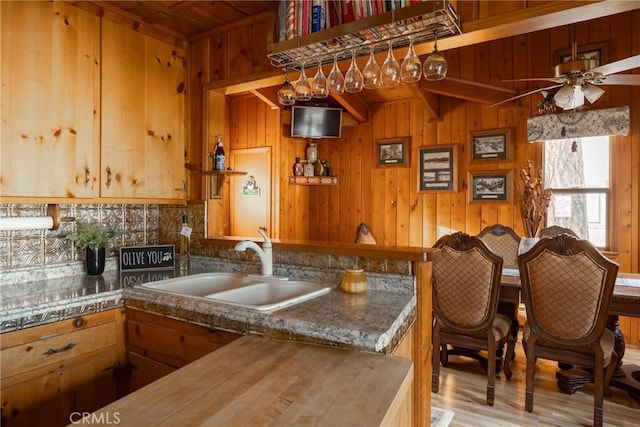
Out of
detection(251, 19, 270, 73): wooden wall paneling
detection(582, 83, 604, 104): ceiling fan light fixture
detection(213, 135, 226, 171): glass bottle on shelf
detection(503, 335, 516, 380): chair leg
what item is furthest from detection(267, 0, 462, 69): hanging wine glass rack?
detection(503, 335, 516, 380): chair leg

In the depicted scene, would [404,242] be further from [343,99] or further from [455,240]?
[455,240]

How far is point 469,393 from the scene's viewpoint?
2730mm

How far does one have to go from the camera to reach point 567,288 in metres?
2.31

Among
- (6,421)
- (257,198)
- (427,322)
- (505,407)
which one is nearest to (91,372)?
(6,421)

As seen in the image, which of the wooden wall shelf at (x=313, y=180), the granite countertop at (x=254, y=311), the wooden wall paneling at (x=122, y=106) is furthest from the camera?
the wooden wall shelf at (x=313, y=180)

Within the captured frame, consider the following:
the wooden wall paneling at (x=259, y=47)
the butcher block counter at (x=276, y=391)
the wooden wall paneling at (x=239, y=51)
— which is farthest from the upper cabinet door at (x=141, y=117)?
the butcher block counter at (x=276, y=391)

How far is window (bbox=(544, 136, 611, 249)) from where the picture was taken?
3939 millimetres

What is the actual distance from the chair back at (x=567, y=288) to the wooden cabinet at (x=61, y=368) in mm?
2496

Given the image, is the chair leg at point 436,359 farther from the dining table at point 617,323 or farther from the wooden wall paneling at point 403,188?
the wooden wall paneling at point 403,188

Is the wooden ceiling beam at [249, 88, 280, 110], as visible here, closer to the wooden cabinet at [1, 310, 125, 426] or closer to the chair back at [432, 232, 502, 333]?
the chair back at [432, 232, 502, 333]

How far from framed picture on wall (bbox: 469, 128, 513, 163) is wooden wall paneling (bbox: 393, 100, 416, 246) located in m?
0.85

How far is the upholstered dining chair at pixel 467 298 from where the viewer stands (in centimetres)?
253

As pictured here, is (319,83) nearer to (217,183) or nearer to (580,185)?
(217,183)

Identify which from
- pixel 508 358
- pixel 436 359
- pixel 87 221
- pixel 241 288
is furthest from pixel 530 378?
pixel 87 221
